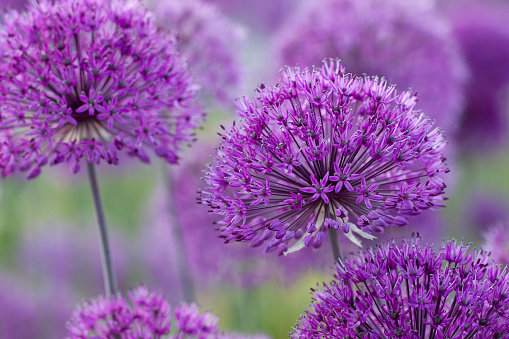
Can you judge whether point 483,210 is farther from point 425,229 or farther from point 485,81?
point 425,229

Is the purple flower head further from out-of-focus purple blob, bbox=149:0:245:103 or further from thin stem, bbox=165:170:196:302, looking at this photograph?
out-of-focus purple blob, bbox=149:0:245:103

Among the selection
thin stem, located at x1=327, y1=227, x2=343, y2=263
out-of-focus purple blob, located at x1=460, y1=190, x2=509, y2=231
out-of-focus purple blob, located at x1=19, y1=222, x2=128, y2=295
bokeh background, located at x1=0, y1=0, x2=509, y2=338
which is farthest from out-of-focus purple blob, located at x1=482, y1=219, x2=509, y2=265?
out-of-focus purple blob, located at x1=19, y1=222, x2=128, y2=295

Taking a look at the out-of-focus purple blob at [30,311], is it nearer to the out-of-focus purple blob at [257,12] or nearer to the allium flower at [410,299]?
the allium flower at [410,299]

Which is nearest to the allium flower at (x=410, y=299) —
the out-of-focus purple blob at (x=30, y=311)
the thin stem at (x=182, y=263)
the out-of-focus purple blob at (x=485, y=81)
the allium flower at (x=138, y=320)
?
the allium flower at (x=138, y=320)

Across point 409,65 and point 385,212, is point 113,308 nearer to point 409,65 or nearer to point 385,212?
point 385,212

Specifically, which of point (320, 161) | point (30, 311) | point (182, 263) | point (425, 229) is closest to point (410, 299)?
point (320, 161)

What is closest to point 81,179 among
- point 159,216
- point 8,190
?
point 8,190

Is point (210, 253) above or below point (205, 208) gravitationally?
below
